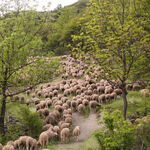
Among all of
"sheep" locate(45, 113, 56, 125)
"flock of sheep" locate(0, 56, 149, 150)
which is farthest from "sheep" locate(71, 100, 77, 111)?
"sheep" locate(45, 113, 56, 125)

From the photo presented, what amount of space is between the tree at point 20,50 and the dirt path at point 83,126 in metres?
4.45

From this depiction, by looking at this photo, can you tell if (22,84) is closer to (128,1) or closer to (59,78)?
(128,1)

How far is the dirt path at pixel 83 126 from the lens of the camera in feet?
33.7

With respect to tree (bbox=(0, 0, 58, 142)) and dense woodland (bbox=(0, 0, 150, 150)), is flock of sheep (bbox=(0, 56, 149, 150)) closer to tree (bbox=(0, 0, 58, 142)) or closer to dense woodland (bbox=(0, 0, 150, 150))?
dense woodland (bbox=(0, 0, 150, 150))

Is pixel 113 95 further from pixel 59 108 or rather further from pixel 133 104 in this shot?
pixel 59 108

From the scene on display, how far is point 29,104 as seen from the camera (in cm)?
1953

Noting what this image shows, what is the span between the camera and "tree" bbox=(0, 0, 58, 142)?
39.0ft

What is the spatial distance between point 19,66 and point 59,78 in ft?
53.8

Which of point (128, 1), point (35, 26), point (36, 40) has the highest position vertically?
point (128, 1)

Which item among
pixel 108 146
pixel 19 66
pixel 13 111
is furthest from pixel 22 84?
pixel 108 146

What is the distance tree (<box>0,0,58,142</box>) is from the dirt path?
4449 mm

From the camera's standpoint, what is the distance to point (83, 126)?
13.3 metres

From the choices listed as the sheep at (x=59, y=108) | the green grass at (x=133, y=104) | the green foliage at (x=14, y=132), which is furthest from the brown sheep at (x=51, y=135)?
the green grass at (x=133, y=104)

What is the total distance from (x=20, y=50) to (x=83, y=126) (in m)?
7.38
